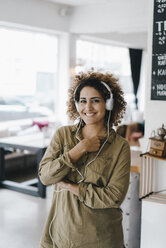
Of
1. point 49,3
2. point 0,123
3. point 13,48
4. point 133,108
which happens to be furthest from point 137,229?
point 133,108

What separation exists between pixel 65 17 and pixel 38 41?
2.63ft

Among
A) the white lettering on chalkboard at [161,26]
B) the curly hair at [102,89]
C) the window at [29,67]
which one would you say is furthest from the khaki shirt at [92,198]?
the window at [29,67]

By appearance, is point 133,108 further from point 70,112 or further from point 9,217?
point 70,112

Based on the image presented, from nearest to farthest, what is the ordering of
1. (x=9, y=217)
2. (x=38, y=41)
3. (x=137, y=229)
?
(x=137, y=229), (x=9, y=217), (x=38, y=41)

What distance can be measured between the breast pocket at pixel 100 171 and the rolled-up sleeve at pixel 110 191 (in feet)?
0.06

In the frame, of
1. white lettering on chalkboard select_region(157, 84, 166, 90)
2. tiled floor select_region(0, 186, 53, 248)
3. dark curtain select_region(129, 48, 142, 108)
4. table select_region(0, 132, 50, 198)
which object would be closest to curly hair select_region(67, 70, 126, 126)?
white lettering on chalkboard select_region(157, 84, 166, 90)

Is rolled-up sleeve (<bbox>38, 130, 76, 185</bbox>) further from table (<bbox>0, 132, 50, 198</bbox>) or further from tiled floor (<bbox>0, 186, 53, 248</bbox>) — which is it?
table (<bbox>0, 132, 50, 198</bbox>)

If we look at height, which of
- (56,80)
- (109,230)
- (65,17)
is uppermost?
(65,17)

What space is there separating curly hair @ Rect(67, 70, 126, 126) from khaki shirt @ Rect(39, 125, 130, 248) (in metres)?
0.16

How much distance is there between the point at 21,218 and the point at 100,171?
269 cm

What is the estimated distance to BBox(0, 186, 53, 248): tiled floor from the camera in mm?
3264

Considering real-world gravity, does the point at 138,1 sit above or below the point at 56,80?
above

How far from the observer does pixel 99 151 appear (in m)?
1.43

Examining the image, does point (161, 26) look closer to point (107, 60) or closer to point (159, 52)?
point (159, 52)
